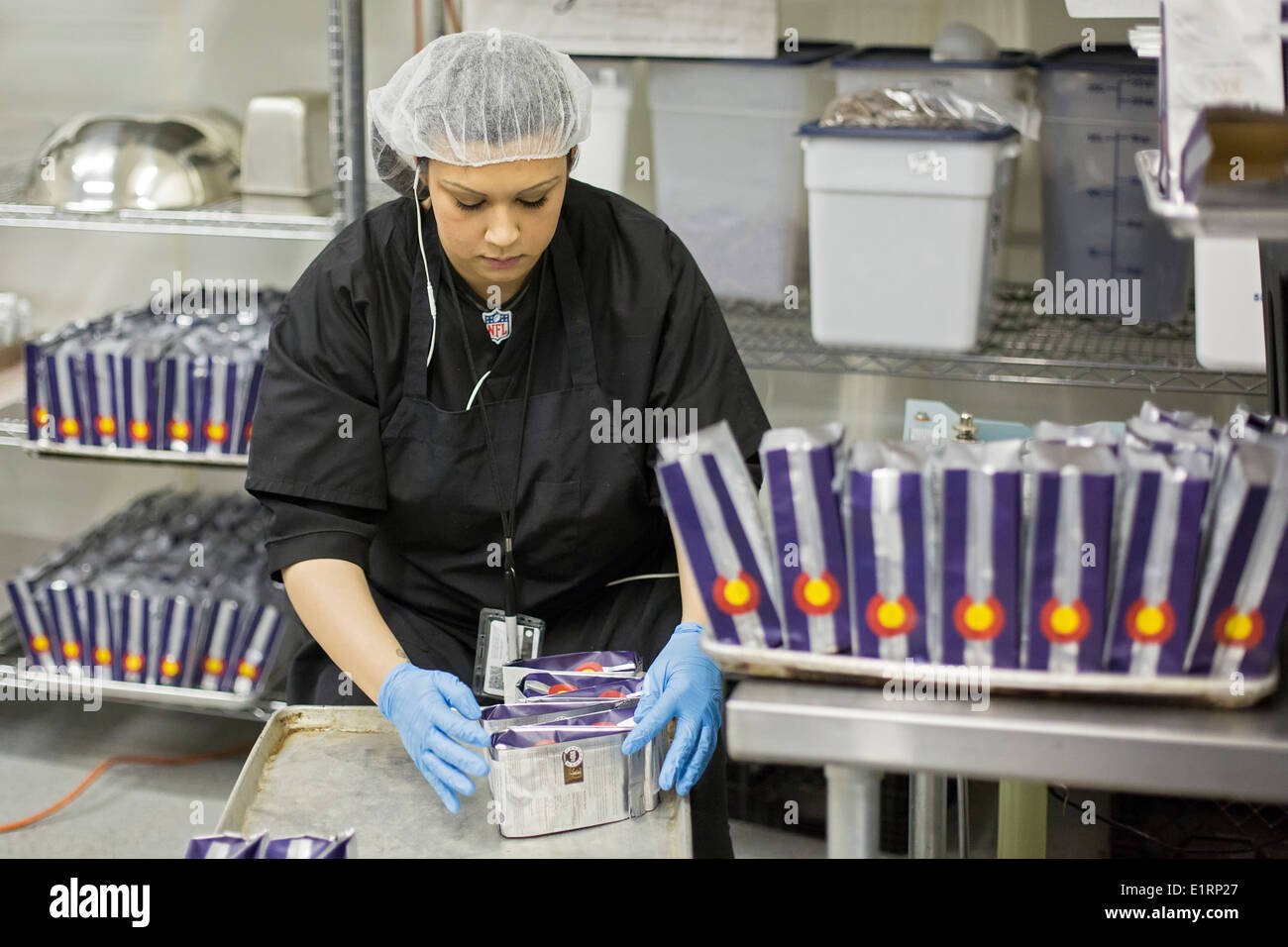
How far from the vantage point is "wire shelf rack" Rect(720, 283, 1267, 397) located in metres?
2.11

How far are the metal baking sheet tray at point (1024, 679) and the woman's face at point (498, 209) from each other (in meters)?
0.73

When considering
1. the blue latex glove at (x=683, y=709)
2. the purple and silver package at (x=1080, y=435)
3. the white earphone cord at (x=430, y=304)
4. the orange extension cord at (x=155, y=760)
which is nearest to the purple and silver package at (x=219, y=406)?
the orange extension cord at (x=155, y=760)

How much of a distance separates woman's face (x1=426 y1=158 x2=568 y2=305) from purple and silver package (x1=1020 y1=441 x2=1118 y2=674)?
0.80 m

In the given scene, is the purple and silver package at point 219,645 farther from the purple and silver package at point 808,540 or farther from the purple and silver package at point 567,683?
the purple and silver package at point 808,540

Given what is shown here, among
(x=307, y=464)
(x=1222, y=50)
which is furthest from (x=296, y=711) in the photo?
(x=1222, y=50)

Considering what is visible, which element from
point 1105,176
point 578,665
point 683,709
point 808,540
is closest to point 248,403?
point 578,665

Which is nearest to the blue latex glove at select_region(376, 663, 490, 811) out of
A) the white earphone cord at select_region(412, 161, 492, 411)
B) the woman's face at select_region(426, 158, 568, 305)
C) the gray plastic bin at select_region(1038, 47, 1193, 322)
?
the white earphone cord at select_region(412, 161, 492, 411)

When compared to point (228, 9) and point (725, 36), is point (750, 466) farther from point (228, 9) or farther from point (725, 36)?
point (228, 9)

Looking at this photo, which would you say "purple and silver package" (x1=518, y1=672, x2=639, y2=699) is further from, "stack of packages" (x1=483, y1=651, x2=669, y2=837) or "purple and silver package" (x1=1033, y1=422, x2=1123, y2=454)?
"purple and silver package" (x1=1033, y1=422, x2=1123, y2=454)

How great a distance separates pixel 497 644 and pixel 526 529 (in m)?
0.15

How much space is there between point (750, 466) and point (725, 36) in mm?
841

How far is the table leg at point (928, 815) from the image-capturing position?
1249 millimetres

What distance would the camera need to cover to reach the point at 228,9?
2.79 meters

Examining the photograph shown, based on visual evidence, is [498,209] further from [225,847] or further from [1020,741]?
[1020,741]
